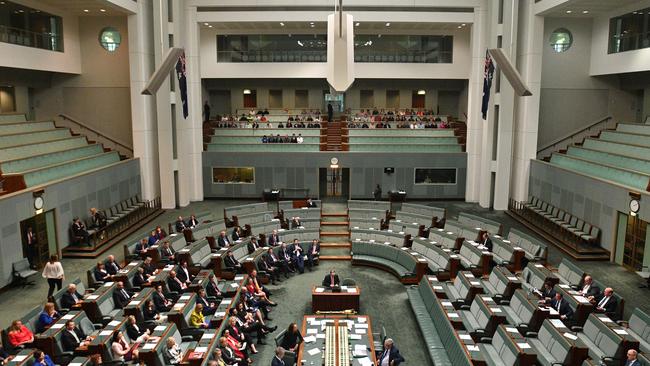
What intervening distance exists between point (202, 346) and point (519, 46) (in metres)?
19.8

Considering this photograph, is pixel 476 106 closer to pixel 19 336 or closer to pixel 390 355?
pixel 390 355

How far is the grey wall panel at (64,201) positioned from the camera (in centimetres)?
1470

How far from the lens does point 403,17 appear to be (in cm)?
2631

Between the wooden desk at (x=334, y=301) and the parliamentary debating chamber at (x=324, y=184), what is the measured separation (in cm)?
6

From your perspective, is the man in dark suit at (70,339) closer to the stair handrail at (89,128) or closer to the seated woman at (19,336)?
the seated woman at (19,336)

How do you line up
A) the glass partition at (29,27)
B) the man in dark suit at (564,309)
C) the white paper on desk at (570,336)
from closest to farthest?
1. the white paper on desk at (570,336)
2. the man in dark suit at (564,309)
3. the glass partition at (29,27)

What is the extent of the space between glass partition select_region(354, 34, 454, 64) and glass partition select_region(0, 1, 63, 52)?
15.5 metres

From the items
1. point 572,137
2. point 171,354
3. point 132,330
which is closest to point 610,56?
point 572,137

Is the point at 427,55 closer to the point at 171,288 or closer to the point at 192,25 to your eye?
the point at 192,25

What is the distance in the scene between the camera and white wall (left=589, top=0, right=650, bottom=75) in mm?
21008

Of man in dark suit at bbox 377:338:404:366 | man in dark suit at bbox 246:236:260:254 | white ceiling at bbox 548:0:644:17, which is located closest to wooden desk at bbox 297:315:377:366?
man in dark suit at bbox 377:338:404:366

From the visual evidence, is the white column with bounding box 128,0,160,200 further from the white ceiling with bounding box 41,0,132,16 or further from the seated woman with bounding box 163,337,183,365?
the seated woman with bounding box 163,337,183,365

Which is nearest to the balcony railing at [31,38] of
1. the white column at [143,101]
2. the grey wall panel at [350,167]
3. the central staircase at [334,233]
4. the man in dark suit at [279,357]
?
the white column at [143,101]

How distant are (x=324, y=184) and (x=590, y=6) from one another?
49.4 ft
